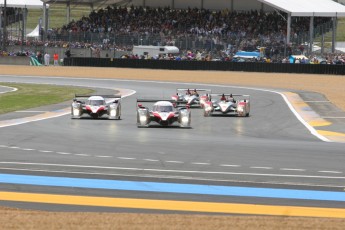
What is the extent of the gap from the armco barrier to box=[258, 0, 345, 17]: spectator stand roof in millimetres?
9395

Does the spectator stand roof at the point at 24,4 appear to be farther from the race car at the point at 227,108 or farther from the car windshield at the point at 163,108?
the car windshield at the point at 163,108

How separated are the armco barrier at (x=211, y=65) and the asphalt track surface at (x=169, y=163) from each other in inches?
1247

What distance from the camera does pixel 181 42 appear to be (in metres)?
68.4

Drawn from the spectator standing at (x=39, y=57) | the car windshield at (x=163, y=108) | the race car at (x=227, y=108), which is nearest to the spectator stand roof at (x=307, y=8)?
the spectator standing at (x=39, y=57)

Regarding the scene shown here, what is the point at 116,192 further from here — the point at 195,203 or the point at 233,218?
the point at 233,218

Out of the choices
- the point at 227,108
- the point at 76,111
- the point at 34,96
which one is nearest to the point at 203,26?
the point at 34,96

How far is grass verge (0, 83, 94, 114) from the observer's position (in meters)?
33.0

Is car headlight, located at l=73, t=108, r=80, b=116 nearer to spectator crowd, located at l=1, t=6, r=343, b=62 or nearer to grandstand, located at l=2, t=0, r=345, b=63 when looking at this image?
spectator crowd, located at l=1, t=6, r=343, b=62

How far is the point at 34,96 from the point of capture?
1539 inches

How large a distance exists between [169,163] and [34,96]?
2369cm

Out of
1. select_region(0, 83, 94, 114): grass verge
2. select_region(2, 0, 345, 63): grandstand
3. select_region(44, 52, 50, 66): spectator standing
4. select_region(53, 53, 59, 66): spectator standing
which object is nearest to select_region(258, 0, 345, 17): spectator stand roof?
select_region(2, 0, 345, 63): grandstand

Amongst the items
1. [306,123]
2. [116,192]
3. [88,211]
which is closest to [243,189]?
[116,192]

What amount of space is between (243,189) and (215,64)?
47.8 metres

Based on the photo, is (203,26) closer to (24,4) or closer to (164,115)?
(24,4)
